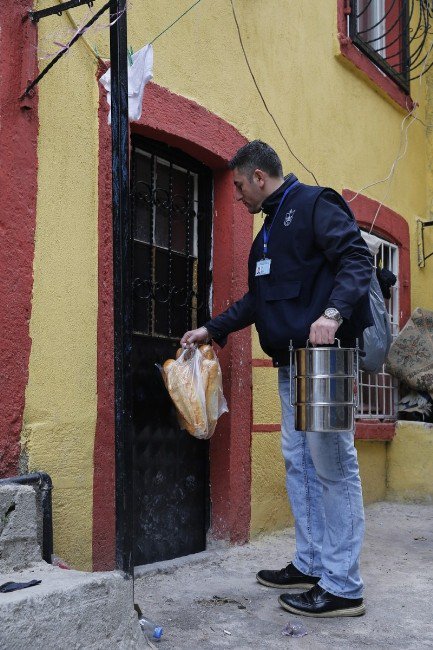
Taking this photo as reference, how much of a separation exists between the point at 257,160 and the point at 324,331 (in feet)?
3.29

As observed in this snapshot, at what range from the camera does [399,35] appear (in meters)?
7.00

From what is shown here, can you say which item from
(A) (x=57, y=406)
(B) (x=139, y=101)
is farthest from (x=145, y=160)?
(A) (x=57, y=406)

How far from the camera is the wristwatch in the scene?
10.4 ft

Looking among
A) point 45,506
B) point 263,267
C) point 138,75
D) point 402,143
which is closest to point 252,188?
point 263,267

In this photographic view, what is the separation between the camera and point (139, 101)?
3631 mm

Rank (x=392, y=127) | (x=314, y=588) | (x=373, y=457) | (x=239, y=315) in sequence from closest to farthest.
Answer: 1. (x=314, y=588)
2. (x=239, y=315)
3. (x=373, y=457)
4. (x=392, y=127)

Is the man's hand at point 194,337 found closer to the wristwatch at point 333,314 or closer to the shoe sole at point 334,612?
the wristwatch at point 333,314

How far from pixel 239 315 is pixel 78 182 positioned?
3.35 ft

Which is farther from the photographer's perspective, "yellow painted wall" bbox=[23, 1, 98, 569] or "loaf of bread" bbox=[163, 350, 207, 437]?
"loaf of bread" bbox=[163, 350, 207, 437]

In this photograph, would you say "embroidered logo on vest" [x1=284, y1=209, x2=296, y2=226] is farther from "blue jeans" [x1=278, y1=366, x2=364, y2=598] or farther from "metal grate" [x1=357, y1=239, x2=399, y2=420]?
"metal grate" [x1=357, y1=239, x2=399, y2=420]

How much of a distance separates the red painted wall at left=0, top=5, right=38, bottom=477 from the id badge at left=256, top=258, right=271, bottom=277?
1045mm

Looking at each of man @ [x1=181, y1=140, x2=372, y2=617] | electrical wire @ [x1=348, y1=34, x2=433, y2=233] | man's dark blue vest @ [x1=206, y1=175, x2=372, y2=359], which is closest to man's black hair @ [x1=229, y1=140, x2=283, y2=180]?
man @ [x1=181, y1=140, x2=372, y2=617]

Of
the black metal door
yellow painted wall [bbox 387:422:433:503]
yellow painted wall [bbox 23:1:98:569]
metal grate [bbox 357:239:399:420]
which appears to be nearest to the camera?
yellow painted wall [bbox 23:1:98:569]

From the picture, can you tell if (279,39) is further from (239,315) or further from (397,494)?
(397,494)
